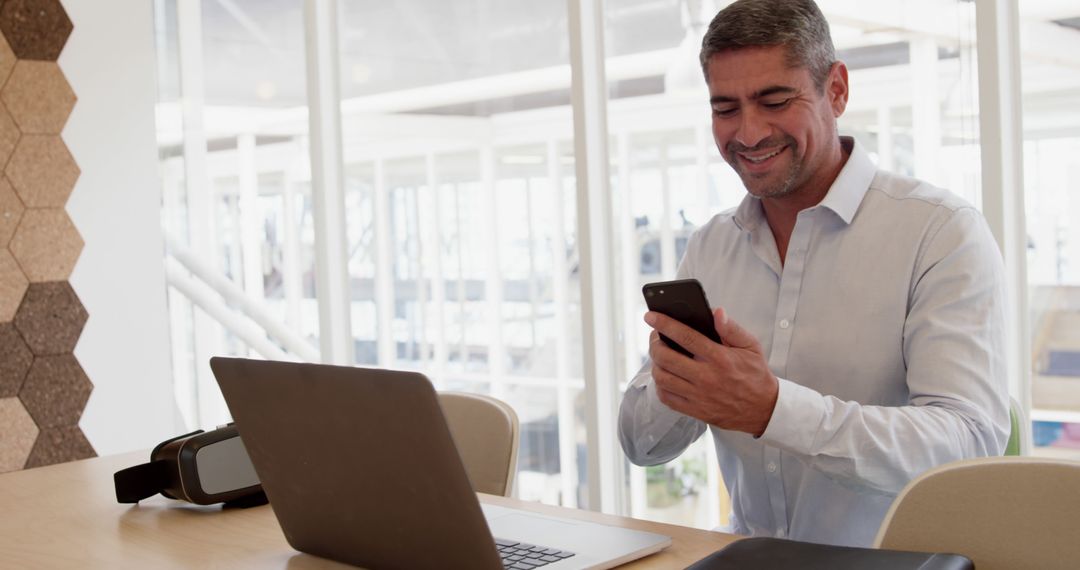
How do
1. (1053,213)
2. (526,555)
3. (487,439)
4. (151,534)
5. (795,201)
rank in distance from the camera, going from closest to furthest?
(526,555)
(151,534)
(795,201)
(487,439)
(1053,213)

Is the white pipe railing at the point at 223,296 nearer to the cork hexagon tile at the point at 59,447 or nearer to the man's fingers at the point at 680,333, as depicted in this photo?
the cork hexagon tile at the point at 59,447

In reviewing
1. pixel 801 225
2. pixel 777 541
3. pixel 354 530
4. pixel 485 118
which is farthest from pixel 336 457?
pixel 485 118

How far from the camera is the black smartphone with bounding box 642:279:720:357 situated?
4.05 ft

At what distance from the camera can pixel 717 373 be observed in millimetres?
1312

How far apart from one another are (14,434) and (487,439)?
2252 millimetres

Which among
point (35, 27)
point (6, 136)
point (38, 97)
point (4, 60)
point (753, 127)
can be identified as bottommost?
point (753, 127)

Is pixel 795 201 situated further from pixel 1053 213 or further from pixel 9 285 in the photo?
pixel 9 285

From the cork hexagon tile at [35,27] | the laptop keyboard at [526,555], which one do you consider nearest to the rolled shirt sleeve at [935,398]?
the laptop keyboard at [526,555]

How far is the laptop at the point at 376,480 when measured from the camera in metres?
1.05

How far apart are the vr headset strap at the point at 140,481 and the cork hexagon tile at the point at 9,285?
2158mm

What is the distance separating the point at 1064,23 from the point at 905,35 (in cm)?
33

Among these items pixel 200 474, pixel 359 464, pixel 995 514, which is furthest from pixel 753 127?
pixel 200 474

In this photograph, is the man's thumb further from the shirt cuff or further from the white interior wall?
the white interior wall

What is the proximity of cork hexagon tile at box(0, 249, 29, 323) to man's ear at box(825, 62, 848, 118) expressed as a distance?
282 centimetres
